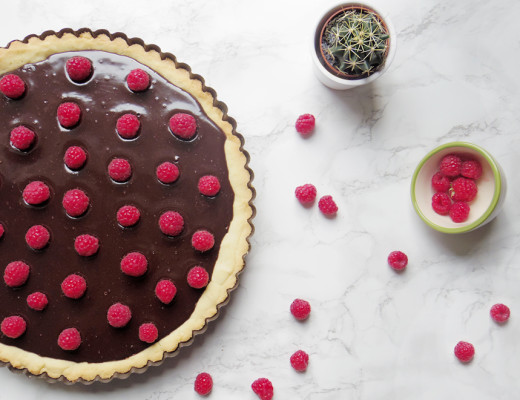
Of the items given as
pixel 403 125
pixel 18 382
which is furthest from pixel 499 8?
pixel 18 382

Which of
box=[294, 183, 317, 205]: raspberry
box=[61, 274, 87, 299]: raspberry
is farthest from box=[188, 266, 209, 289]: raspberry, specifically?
box=[294, 183, 317, 205]: raspberry

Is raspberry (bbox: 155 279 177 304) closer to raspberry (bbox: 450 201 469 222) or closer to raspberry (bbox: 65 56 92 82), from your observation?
raspberry (bbox: 65 56 92 82)

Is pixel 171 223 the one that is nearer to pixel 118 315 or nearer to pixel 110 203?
pixel 110 203

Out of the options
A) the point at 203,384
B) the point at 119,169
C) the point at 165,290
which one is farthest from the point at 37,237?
the point at 203,384

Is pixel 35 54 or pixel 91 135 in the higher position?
pixel 35 54

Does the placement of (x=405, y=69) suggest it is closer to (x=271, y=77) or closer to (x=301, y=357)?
(x=271, y=77)

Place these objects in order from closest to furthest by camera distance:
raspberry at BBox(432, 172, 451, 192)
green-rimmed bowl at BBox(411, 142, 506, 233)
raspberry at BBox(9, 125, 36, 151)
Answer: raspberry at BBox(9, 125, 36, 151) < green-rimmed bowl at BBox(411, 142, 506, 233) < raspberry at BBox(432, 172, 451, 192)

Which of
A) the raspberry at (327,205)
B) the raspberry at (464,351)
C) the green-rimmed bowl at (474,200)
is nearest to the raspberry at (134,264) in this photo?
the raspberry at (327,205)
